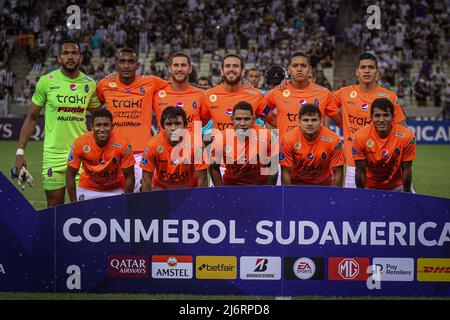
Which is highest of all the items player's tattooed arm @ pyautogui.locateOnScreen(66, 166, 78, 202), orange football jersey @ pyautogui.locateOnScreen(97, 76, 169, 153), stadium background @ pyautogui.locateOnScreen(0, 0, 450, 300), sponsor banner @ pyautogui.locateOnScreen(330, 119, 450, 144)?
stadium background @ pyautogui.locateOnScreen(0, 0, 450, 300)

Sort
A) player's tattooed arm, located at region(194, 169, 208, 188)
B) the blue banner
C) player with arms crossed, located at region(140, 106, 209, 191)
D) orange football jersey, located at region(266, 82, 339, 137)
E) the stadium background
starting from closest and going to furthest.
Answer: the blue banner, player's tattooed arm, located at region(194, 169, 208, 188), player with arms crossed, located at region(140, 106, 209, 191), orange football jersey, located at region(266, 82, 339, 137), the stadium background

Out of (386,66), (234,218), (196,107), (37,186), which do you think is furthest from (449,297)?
(386,66)

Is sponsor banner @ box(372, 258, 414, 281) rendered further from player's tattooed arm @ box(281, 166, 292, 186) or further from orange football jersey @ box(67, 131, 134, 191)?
orange football jersey @ box(67, 131, 134, 191)

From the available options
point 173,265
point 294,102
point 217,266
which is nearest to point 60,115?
point 294,102

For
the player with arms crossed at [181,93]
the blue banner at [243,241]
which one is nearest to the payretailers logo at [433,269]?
the blue banner at [243,241]

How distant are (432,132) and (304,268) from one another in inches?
763

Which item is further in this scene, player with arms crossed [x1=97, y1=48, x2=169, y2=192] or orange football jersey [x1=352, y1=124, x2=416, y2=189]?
player with arms crossed [x1=97, y1=48, x2=169, y2=192]

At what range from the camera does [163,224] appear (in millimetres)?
5707

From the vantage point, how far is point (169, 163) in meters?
7.45

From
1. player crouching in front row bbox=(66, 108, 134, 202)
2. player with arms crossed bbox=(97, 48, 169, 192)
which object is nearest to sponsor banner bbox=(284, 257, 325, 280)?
player crouching in front row bbox=(66, 108, 134, 202)

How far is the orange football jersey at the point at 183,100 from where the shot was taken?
27.8 feet

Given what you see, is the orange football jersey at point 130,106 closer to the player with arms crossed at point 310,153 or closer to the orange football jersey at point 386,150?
the player with arms crossed at point 310,153

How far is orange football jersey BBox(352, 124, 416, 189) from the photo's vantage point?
296 inches

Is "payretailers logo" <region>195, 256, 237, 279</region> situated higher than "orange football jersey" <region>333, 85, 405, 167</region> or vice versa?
"orange football jersey" <region>333, 85, 405, 167</region>
